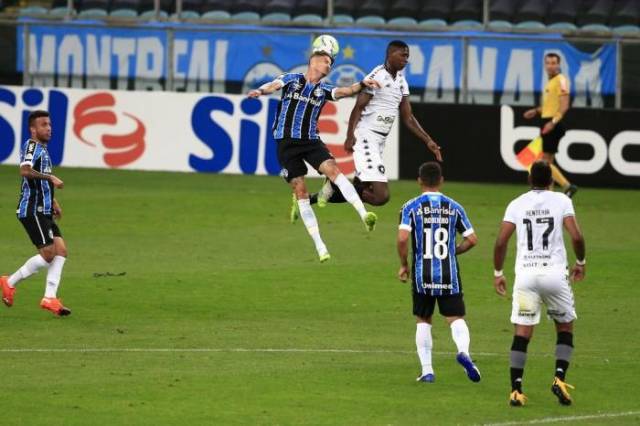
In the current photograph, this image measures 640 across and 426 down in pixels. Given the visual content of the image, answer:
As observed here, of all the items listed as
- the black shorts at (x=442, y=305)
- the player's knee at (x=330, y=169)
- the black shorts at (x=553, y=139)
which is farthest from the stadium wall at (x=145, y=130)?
the black shorts at (x=442, y=305)

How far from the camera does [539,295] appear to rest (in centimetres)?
1138

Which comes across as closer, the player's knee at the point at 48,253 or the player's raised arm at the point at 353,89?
the player's knee at the point at 48,253

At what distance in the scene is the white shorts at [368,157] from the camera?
18016 millimetres

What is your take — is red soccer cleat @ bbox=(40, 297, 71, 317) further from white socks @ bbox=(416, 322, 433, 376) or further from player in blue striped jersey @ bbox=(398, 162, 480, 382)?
player in blue striped jersey @ bbox=(398, 162, 480, 382)

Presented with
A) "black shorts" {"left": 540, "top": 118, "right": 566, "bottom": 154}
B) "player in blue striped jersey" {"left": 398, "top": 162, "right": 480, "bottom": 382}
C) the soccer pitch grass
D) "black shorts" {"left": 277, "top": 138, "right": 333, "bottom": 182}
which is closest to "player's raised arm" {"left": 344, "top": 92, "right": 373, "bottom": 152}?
"black shorts" {"left": 277, "top": 138, "right": 333, "bottom": 182}

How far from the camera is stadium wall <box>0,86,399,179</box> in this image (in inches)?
1168

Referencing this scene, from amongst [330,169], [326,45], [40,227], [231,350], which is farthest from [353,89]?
[40,227]

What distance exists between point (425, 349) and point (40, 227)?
5007 mm

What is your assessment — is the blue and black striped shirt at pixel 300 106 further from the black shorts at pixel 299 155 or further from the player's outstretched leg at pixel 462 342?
the player's outstretched leg at pixel 462 342

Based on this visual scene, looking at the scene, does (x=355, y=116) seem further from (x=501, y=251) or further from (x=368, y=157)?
(x=501, y=251)

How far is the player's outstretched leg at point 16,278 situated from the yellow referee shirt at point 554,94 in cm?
1192

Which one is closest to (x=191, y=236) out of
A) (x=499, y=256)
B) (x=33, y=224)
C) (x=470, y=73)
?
(x=33, y=224)

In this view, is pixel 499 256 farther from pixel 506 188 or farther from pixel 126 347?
pixel 506 188

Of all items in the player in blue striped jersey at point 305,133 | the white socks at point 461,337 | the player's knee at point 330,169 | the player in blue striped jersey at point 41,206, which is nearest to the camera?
the white socks at point 461,337
